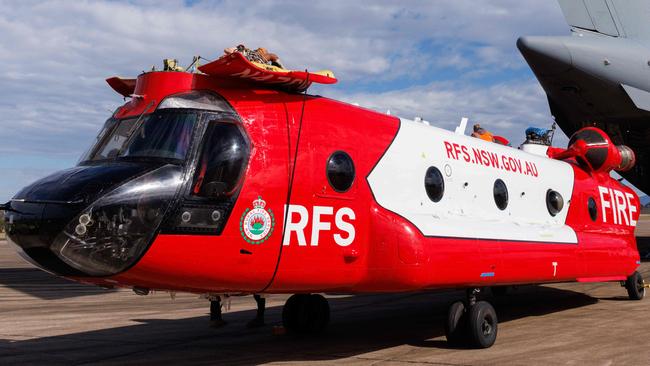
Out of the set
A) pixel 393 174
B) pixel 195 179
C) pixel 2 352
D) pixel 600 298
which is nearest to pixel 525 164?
pixel 393 174

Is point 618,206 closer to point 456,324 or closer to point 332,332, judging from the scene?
point 456,324

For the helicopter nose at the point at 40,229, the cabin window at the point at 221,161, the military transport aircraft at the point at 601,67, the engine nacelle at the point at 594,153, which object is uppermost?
the military transport aircraft at the point at 601,67

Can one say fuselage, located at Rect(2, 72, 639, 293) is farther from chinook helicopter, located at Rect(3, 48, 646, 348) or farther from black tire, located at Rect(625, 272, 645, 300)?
black tire, located at Rect(625, 272, 645, 300)

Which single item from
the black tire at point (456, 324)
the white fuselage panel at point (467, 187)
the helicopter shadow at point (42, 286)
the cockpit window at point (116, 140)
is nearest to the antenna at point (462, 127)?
the white fuselage panel at point (467, 187)

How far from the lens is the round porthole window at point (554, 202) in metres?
11.4

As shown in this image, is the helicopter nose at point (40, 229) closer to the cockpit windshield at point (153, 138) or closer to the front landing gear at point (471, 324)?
the cockpit windshield at point (153, 138)

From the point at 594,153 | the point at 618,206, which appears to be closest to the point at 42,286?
the point at 594,153

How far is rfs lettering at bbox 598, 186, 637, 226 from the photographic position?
13180 millimetres

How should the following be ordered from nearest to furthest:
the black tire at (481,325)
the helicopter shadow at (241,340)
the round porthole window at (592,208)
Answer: the helicopter shadow at (241,340) < the black tire at (481,325) < the round porthole window at (592,208)

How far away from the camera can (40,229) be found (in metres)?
5.87

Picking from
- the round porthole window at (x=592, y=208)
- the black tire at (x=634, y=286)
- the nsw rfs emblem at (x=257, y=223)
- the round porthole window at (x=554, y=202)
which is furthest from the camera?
the black tire at (x=634, y=286)

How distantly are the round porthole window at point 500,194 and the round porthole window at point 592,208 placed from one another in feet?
10.4

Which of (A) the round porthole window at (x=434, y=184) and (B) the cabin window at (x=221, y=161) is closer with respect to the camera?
(B) the cabin window at (x=221, y=161)

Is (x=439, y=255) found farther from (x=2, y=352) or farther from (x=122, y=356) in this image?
(x=2, y=352)
